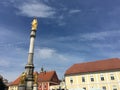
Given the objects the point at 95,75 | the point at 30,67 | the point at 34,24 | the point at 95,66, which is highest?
the point at 34,24

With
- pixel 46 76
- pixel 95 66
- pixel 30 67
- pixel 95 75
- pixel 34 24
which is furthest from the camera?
pixel 46 76

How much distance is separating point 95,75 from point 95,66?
3423 millimetres

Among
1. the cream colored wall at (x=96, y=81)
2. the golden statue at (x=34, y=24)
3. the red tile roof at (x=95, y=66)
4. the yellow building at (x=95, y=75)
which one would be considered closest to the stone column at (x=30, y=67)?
the golden statue at (x=34, y=24)

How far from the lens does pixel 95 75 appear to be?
4841 centimetres

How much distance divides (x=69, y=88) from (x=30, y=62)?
2311cm

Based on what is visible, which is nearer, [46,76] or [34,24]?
[34,24]

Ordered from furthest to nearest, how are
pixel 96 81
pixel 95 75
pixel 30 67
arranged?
pixel 95 75 → pixel 96 81 → pixel 30 67

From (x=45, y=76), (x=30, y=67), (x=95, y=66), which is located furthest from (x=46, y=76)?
(x=30, y=67)

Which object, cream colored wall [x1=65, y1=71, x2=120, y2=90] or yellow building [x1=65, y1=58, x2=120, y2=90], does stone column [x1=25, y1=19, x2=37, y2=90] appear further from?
cream colored wall [x1=65, y1=71, x2=120, y2=90]

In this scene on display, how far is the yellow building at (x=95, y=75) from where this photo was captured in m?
46.0

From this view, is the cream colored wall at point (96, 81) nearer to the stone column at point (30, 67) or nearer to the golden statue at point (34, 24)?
the golden statue at point (34, 24)

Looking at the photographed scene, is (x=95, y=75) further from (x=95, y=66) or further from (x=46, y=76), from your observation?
(x=46, y=76)

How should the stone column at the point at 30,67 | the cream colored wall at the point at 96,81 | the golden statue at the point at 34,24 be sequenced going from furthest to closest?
the cream colored wall at the point at 96,81 < the golden statue at the point at 34,24 < the stone column at the point at 30,67

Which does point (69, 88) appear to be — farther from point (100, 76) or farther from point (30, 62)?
point (30, 62)
